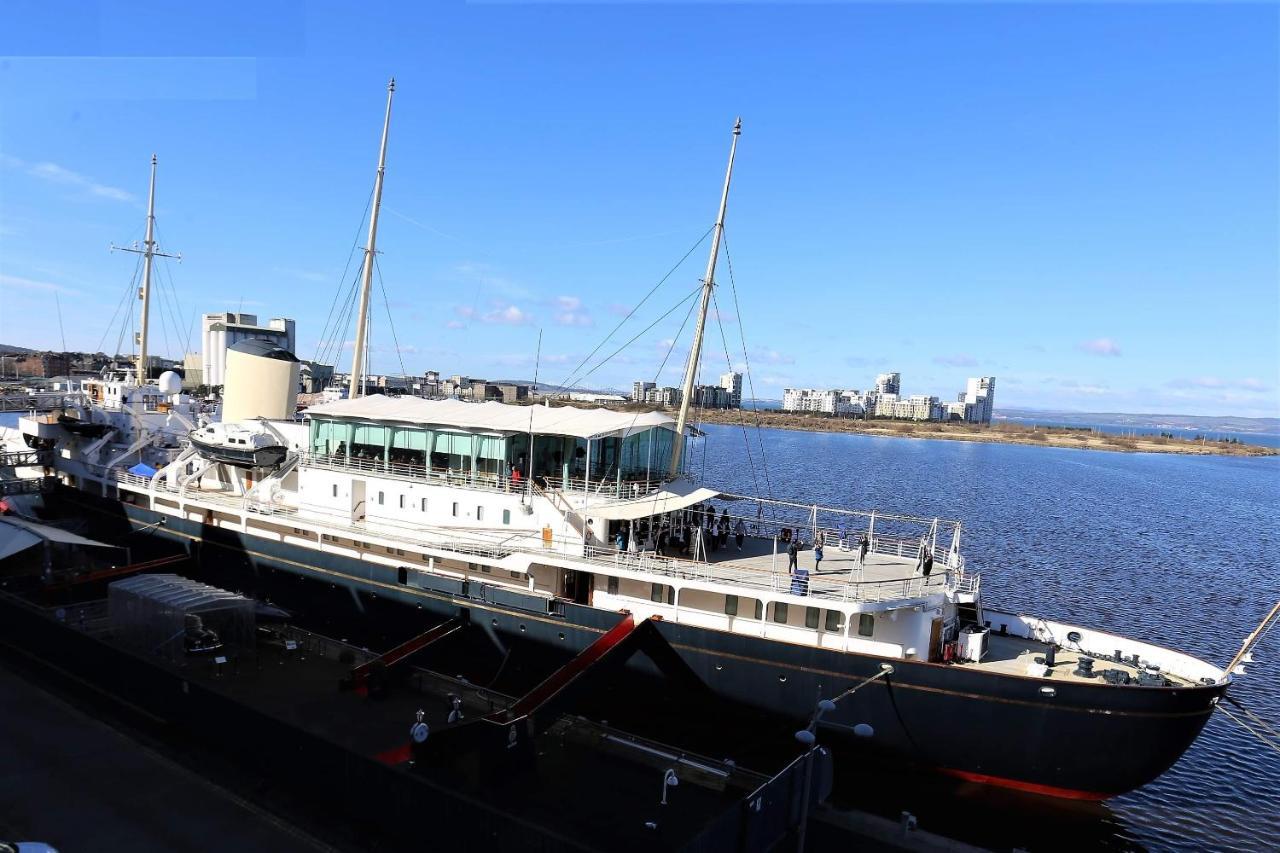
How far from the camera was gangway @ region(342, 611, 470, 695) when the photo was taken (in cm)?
1791

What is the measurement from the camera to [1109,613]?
38438 mm

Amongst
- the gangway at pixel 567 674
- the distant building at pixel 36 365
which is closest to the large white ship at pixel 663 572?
the gangway at pixel 567 674

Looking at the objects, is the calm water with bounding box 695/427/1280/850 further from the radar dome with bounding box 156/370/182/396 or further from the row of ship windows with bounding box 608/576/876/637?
the radar dome with bounding box 156/370/182/396

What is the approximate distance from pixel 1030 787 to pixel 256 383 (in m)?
35.7

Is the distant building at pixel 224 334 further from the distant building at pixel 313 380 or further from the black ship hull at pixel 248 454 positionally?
the black ship hull at pixel 248 454

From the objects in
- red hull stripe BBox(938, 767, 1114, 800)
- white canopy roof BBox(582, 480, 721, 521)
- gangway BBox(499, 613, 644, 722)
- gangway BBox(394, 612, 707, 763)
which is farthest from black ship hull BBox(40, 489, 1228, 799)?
white canopy roof BBox(582, 480, 721, 521)

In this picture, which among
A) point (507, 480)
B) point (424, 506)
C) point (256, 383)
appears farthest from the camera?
point (256, 383)

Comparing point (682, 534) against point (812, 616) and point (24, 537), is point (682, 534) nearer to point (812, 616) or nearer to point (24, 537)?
point (812, 616)

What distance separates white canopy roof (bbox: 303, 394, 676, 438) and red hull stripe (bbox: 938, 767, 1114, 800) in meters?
13.8

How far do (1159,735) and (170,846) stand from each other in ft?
70.9

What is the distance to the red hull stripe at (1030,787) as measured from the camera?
18.4m

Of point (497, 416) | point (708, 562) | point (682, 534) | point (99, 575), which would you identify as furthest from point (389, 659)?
point (99, 575)

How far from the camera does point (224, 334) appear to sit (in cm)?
12094

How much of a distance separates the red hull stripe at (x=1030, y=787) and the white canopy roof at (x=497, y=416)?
45.2 ft
